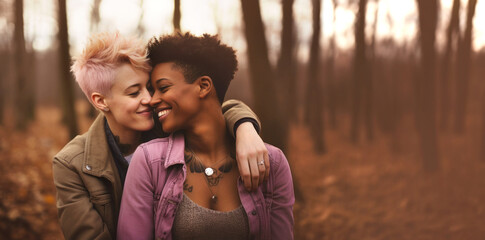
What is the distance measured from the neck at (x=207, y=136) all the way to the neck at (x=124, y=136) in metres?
0.60

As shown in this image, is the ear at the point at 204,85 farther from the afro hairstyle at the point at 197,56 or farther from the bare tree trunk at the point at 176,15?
the bare tree trunk at the point at 176,15

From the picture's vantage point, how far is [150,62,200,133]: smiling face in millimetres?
2186

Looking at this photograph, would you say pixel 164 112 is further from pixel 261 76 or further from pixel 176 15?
pixel 176 15

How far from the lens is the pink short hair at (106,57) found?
8.11 ft

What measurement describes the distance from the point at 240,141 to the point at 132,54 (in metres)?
0.89

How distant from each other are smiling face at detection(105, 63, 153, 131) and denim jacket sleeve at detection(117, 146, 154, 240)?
0.48 metres

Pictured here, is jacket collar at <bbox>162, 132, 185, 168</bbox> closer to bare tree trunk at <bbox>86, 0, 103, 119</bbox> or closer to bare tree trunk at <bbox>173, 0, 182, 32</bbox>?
bare tree trunk at <bbox>173, 0, 182, 32</bbox>

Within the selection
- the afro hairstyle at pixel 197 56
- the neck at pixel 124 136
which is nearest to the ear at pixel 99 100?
the neck at pixel 124 136

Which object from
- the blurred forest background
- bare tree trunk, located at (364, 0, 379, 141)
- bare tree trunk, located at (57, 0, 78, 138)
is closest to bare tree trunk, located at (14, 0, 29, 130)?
the blurred forest background

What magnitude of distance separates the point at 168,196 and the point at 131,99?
76 centimetres

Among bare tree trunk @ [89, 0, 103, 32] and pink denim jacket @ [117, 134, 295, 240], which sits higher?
bare tree trunk @ [89, 0, 103, 32]

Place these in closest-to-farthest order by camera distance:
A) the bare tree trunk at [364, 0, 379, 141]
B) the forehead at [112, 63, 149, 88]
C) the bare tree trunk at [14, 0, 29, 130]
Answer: the forehead at [112, 63, 149, 88]
the bare tree trunk at [364, 0, 379, 141]
the bare tree trunk at [14, 0, 29, 130]

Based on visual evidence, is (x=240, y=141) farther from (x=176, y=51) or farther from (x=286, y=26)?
(x=286, y=26)

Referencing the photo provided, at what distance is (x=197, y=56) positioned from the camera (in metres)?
2.24
